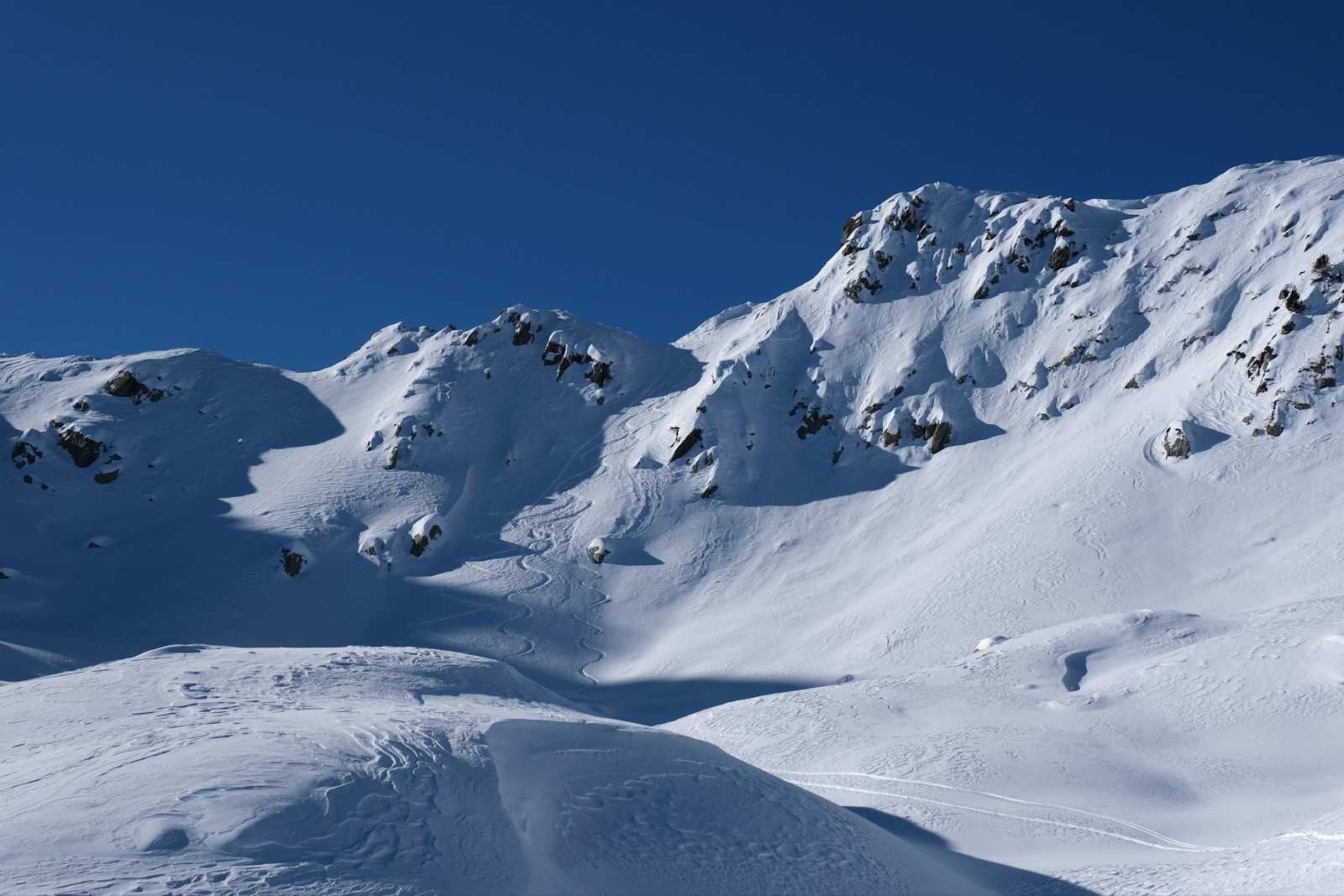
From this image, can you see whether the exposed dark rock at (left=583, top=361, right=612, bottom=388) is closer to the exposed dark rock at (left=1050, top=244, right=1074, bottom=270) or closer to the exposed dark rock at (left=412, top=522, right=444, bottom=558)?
the exposed dark rock at (left=412, top=522, right=444, bottom=558)

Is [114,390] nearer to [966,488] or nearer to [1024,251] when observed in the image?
[966,488]

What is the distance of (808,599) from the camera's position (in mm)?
41969

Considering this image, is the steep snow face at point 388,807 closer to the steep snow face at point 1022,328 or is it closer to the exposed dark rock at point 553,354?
the steep snow face at point 1022,328

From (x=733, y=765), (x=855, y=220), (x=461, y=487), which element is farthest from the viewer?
(x=855, y=220)

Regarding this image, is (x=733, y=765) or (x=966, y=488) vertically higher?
(x=966, y=488)

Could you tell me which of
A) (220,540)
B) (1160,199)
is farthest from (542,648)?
(1160,199)

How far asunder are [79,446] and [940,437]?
1967 inches

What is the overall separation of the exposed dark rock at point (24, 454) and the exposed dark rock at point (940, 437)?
51024 mm

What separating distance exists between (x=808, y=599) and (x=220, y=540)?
101 ft

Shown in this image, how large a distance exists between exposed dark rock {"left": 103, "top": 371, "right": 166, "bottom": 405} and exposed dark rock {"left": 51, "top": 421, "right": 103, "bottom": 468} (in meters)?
4.86

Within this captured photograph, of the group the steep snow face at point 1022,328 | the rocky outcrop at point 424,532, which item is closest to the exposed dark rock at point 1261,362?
the steep snow face at point 1022,328

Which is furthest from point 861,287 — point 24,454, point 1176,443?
point 24,454

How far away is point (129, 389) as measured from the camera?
2346 inches

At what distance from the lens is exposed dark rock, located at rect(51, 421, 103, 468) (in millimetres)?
53781
